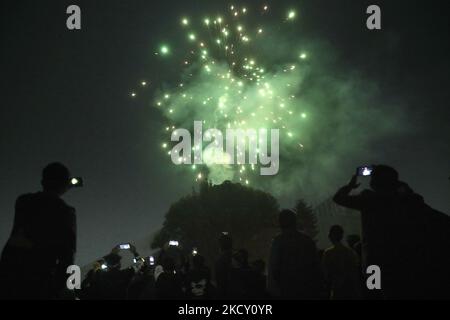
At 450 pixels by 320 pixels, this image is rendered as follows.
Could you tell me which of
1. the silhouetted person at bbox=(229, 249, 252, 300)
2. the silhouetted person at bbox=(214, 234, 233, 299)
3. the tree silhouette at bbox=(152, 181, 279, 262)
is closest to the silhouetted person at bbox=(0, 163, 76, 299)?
the silhouetted person at bbox=(229, 249, 252, 300)

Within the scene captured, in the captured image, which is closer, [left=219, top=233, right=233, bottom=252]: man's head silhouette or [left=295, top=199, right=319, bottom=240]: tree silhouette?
[left=219, top=233, right=233, bottom=252]: man's head silhouette

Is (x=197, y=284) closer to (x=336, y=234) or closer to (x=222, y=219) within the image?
(x=336, y=234)

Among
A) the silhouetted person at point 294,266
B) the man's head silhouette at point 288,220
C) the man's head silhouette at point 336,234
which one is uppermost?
the man's head silhouette at point 288,220

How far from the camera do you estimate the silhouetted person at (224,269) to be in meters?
5.74

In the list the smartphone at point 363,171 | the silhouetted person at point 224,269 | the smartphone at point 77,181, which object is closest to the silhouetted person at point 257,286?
the silhouetted person at point 224,269

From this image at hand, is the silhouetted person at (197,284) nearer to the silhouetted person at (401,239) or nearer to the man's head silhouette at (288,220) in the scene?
the man's head silhouette at (288,220)

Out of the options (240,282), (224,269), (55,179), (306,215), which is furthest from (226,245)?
(306,215)

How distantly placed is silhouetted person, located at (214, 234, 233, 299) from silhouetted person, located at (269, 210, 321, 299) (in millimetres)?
1433

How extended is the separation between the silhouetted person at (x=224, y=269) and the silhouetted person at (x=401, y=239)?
2421 mm

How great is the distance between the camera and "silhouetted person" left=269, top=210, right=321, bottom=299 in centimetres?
443

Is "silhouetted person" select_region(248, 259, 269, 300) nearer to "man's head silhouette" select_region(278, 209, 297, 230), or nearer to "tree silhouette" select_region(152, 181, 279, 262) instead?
"man's head silhouette" select_region(278, 209, 297, 230)
